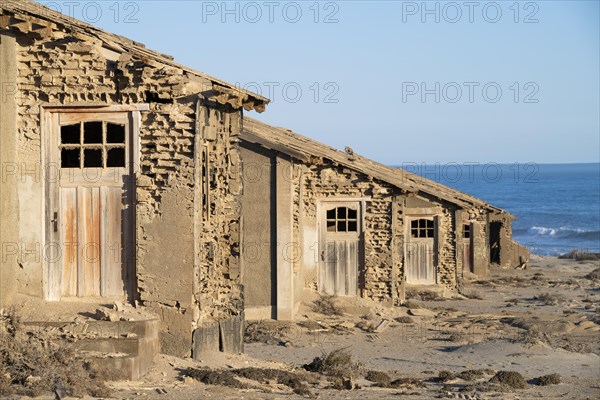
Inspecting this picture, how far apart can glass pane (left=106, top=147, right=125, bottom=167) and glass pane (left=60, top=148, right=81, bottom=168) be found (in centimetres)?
46

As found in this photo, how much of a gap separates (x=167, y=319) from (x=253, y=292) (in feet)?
27.7

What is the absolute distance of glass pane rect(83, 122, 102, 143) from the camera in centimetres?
1388

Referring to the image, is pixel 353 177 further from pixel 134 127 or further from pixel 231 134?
pixel 134 127

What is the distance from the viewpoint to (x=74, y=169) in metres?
13.9

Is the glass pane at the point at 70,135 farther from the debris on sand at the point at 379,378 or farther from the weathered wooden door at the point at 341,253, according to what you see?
the weathered wooden door at the point at 341,253

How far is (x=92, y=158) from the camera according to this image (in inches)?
555

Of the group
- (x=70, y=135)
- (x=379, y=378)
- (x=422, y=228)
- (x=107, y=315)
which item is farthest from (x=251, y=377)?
(x=422, y=228)

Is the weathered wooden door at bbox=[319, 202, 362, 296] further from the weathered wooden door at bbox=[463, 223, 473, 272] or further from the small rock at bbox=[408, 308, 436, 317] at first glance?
the weathered wooden door at bbox=[463, 223, 473, 272]

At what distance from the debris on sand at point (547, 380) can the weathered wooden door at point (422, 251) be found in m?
14.3


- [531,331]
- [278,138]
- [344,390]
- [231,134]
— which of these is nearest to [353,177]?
[278,138]

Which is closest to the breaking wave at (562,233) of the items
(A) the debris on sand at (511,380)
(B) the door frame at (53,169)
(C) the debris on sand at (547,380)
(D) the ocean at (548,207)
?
(D) the ocean at (548,207)

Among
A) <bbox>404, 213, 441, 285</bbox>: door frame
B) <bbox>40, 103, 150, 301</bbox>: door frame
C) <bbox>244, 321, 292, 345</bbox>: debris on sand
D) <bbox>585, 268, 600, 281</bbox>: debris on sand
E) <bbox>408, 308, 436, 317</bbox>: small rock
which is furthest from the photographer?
<bbox>585, 268, 600, 281</bbox>: debris on sand

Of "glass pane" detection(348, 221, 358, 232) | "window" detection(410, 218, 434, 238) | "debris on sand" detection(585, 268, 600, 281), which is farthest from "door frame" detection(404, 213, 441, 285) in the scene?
"debris on sand" detection(585, 268, 600, 281)

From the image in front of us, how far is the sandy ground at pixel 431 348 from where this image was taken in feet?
44.1
